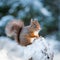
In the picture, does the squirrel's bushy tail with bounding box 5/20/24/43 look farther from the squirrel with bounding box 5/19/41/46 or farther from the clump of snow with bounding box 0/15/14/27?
the clump of snow with bounding box 0/15/14/27

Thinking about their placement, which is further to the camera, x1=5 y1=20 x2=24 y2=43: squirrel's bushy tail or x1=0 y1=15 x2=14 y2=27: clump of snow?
x1=0 y1=15 x2=14 y2=27: clump of snow

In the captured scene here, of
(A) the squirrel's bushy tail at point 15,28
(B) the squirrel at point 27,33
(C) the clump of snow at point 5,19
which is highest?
(C) the clump of snow at point 5,19

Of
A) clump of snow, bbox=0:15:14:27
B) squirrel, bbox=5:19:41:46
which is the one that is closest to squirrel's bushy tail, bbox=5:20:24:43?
squirrel, bbox=5:19:41:46

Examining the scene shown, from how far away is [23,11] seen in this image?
409 centimetres

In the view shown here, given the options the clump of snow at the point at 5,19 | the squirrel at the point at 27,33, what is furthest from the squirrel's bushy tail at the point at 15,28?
the clump of snow at the point at 5,19

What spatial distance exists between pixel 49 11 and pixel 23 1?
1.61ft

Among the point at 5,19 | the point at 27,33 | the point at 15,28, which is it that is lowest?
the point at 27,33

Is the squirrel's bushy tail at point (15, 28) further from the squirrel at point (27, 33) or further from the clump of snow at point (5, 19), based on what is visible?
the clump of snow at point (5, 19)

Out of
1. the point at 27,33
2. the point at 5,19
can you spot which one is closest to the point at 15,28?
the point at 27,33

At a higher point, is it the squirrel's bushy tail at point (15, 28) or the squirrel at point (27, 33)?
the squirrel's bushy tail at point (15, 28)

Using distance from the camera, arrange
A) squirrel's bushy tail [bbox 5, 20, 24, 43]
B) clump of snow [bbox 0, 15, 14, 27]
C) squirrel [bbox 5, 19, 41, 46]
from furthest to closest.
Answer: clump of snow [bbox 0, 15, 14, 27], squirrel's bushy tail [bbox 5, 20, 24, 43], squirrel [bbox 5, 19, 41, 46]

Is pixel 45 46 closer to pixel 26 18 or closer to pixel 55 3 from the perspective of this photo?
pixel 26 18

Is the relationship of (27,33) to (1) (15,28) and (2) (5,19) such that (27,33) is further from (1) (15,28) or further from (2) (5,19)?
(2) (5,19)

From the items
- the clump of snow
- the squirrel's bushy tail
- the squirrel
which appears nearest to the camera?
the squirrel
